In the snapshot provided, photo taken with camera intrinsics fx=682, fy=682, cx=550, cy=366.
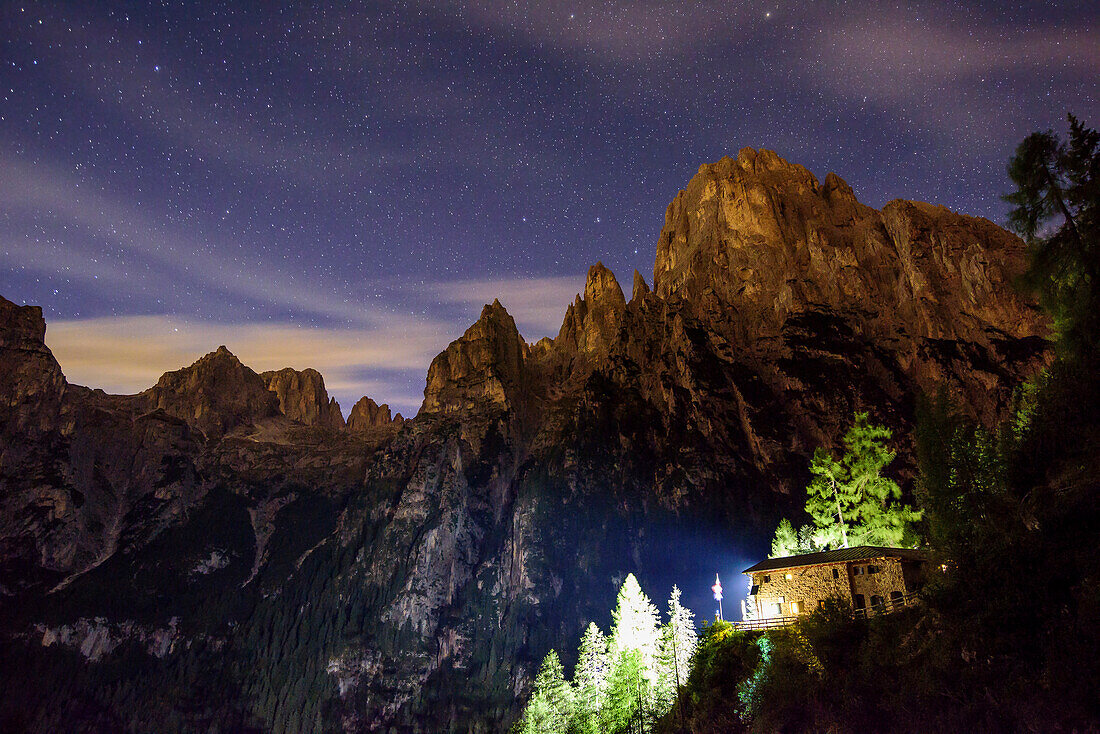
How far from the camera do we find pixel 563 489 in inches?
→ 6521

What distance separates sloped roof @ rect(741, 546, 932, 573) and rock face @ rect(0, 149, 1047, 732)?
81.1m

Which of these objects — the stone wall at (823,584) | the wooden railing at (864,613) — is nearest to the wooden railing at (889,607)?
the wooden railing at (864,613)

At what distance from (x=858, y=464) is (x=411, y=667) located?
122m

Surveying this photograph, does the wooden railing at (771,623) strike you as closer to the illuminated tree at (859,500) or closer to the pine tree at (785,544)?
the illuminated tree at (859,500)

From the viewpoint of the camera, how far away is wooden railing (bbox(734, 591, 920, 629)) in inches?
1674

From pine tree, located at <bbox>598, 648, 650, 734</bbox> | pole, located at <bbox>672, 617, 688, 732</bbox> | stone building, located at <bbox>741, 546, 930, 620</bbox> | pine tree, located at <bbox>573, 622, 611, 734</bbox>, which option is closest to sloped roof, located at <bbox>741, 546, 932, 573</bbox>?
stone building, located at <bbox>741, 546, 930, 620</bbox>

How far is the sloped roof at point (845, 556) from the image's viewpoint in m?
50.9

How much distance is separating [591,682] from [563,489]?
9808 centimetres

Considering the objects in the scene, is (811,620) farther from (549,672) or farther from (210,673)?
(210,673)

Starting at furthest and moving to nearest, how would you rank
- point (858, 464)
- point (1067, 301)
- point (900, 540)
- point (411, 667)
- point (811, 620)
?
point (411, 667) → point (858, 464) → point (900, 540) → point (811, 620) → point (1067, 301)

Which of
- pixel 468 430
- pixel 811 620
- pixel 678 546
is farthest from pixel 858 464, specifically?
pixel 468 430

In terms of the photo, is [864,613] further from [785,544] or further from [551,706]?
[551,706]

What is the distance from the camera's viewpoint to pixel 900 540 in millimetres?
65625

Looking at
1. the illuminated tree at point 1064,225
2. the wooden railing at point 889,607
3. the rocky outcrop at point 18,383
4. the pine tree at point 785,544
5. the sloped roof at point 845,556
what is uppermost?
the rocky outcrop at point 18,383
